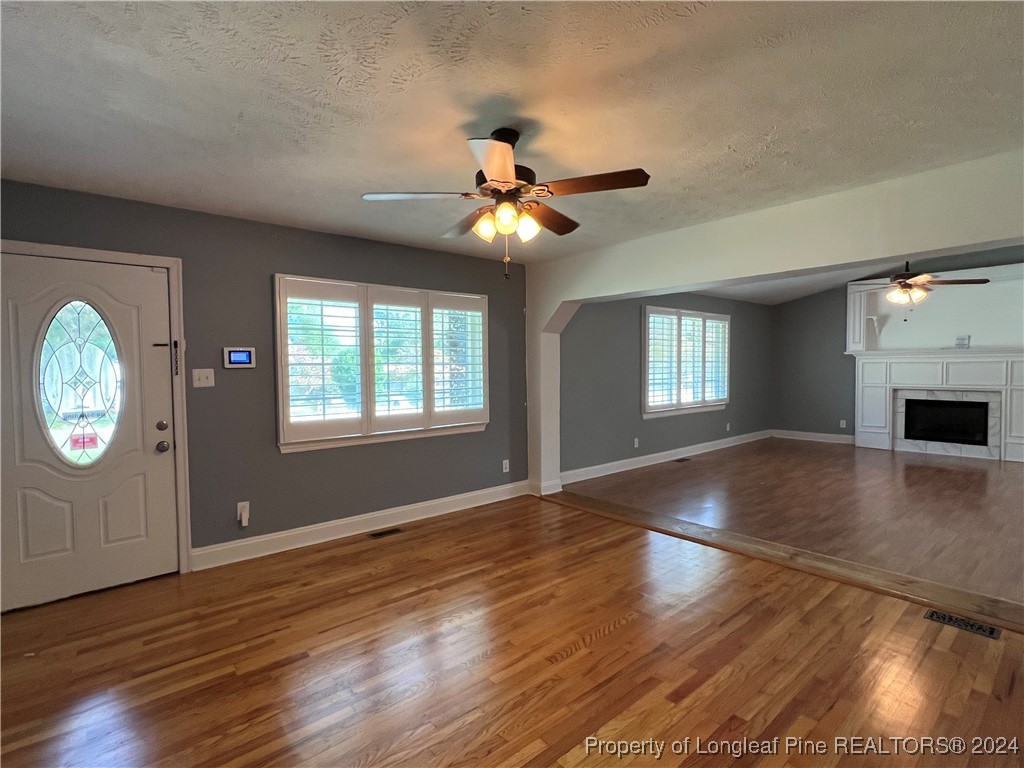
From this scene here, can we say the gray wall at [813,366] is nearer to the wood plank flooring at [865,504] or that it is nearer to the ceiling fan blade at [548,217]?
the wood plank flooring at [865,504]

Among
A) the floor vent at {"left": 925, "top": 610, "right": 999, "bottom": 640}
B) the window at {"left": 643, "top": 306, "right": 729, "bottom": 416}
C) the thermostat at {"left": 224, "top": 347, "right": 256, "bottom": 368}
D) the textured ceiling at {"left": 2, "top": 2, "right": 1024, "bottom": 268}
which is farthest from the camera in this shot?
the window at {"left": 643, "top": 306, "right": 729, "bottom": 416}

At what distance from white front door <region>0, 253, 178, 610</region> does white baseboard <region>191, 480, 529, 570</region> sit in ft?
0.85

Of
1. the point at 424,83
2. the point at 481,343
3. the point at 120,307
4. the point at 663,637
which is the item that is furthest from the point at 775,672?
the point at 120,307

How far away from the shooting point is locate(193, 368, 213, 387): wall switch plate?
3.41 metres

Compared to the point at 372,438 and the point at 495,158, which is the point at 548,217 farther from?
the point at 372,438

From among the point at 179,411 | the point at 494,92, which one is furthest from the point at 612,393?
the point at 494,92

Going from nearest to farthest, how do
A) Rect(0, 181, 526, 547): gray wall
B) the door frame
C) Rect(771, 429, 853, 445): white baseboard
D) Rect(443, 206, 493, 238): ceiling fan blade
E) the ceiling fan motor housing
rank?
the ceiling fan motor housing, Rect(443, 206, 493, 238): ceiling fan blade, Rect(0, 181, 526, 547): gray wall, the door frame, Rect(771, 429, 853, 445): white baseboard

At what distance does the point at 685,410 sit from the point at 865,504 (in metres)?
2.79

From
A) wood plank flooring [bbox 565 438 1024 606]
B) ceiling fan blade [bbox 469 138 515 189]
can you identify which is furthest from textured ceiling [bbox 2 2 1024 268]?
wood plank flooring [bbox 565 438 1024 606]

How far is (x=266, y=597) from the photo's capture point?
301cm

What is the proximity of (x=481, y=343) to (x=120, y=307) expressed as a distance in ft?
9.28

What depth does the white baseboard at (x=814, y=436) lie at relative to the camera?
27.5 ft

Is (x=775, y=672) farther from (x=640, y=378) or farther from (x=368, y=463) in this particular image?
(x=640, y=378)

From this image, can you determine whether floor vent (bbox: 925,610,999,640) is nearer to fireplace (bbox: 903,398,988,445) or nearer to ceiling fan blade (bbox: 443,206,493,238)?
ceiling fan blade (bbox: 443,206,493,238)
